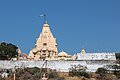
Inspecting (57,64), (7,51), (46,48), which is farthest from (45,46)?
(57,64)

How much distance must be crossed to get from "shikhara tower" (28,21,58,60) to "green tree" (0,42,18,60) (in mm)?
2649

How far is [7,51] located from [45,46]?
6082mm

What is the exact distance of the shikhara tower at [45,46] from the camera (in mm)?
65062

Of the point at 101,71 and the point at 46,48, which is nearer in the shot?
the point at 101,71

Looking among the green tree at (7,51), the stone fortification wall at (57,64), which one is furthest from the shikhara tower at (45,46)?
the stone fortification wall at (57,64)

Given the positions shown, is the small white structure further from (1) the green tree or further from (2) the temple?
(1) the green tree

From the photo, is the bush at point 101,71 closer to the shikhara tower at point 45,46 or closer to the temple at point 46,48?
the temple at point 46,48

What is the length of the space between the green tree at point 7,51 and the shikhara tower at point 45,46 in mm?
2649

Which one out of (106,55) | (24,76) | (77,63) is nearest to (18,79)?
(24,76)

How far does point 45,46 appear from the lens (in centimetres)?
6656

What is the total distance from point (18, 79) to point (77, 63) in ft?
36.0

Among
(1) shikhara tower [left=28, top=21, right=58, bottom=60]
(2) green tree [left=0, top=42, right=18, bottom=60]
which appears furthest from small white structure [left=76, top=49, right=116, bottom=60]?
(2) green tree [left=0, top=42, right=18, bottom=60]

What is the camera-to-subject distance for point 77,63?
2133 inches

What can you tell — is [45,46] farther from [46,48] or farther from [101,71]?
[101,71]
